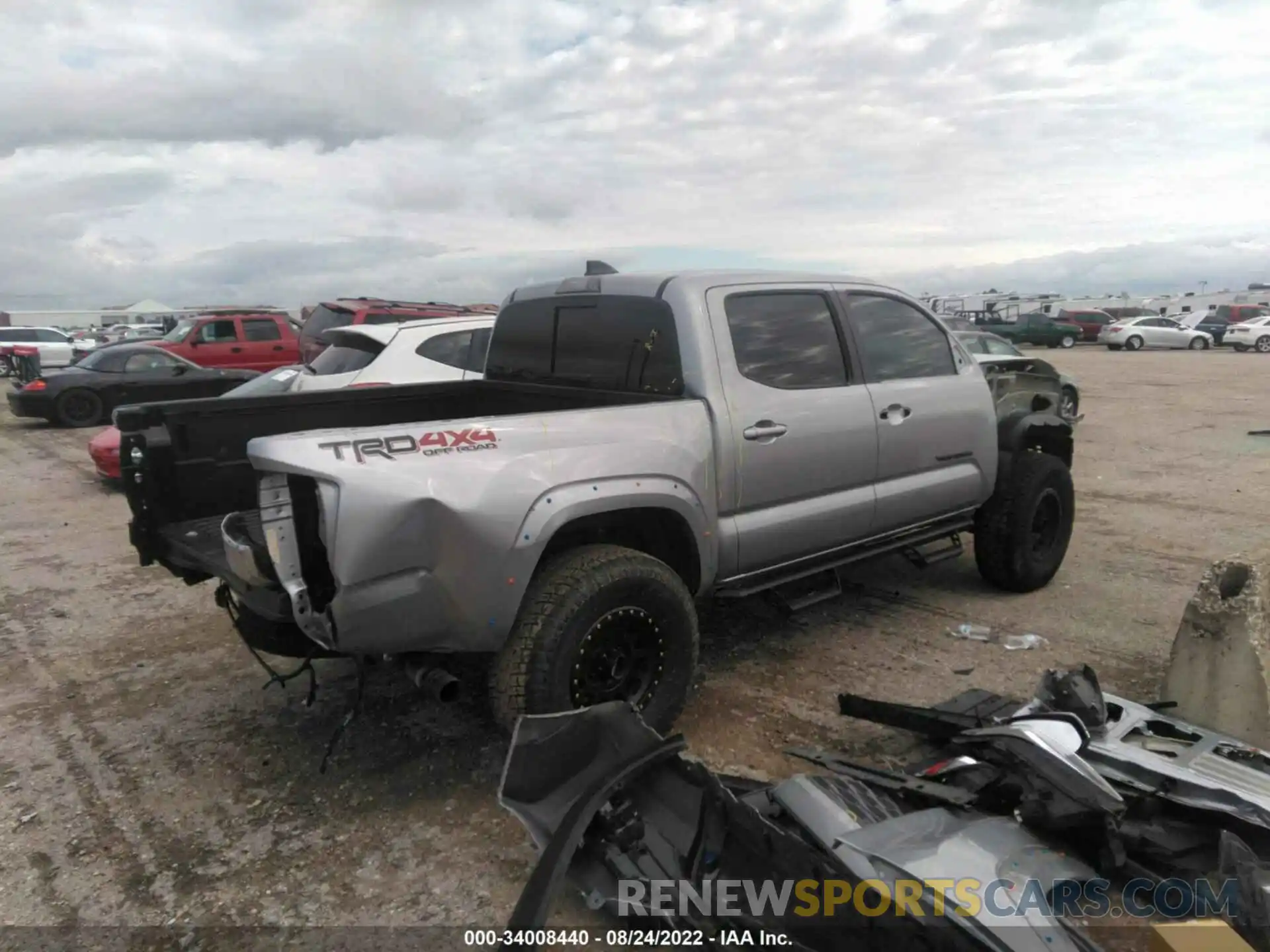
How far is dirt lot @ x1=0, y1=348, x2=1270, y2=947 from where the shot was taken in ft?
9.10

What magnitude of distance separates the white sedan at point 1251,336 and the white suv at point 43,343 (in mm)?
39134

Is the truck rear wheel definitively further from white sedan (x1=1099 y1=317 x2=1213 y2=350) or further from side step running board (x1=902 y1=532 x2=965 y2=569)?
white sedan (x1=1099 y1=317 x2=1213 y2=350)

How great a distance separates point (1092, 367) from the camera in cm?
2483

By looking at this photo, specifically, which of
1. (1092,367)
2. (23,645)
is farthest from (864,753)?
(1092,367)

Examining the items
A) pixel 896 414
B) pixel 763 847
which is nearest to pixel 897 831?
pixel 763 847

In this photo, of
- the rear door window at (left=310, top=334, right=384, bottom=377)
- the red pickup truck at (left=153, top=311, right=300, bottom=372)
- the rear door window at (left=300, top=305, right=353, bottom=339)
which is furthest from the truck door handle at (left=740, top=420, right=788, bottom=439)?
the red pickup truck at (left=153, top=311, right=300, bottom=372)

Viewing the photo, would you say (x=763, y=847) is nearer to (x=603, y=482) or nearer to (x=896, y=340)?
(x=603, y=482)

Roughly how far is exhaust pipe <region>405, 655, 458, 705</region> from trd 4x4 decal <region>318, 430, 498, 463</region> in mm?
789

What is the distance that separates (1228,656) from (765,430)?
2056 millimetres

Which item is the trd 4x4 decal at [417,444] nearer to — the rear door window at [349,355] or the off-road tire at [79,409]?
the rear door window at [349,355]

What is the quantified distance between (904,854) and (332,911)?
170 centimetres

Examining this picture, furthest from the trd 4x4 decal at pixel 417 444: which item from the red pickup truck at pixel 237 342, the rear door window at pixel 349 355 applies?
the red pickup truck at pixel 237 342

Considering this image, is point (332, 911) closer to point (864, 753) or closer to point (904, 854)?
point (904, 854)

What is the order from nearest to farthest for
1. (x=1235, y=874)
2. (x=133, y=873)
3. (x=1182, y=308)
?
1. (x=1235, y=874)
2. (x=133, y=873)
3. (x=1182, y=308)
